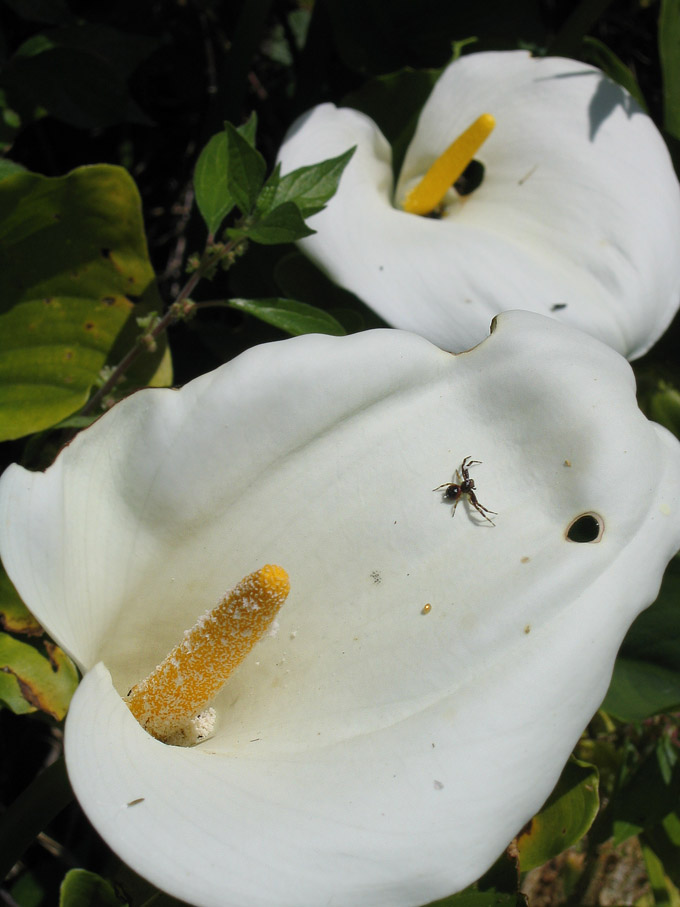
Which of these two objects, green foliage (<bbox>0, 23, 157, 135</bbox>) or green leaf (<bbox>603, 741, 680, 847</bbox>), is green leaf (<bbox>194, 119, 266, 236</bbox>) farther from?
green leaf (<bbox>603, 741, 680, 847</bbox>)

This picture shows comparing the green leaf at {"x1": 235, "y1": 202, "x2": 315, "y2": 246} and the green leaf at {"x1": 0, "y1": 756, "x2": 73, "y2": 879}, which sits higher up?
the green leaf at {"x1": 235, "y1": 202, "x2": 315, "y2": 246}

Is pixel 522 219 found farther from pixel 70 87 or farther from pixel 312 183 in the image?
pixel 70 87

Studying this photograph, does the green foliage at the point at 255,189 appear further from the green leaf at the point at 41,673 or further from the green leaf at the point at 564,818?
the green leaf at the point at 564,818

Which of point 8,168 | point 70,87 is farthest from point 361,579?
point 70,87

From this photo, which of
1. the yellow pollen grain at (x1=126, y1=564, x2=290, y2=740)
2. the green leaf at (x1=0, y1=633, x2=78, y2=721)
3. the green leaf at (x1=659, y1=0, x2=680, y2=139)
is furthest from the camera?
the green leaf at (x1=659, y1=0, x2=680, y2=139)

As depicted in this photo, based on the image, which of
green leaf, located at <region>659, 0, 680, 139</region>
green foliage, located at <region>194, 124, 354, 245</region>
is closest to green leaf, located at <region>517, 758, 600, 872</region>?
green foliage, located at <region>194, 124, 354, 245</region>

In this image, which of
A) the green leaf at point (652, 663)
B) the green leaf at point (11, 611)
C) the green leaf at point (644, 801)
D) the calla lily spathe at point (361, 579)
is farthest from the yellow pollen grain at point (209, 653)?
the green leaf at point (644, 801)
